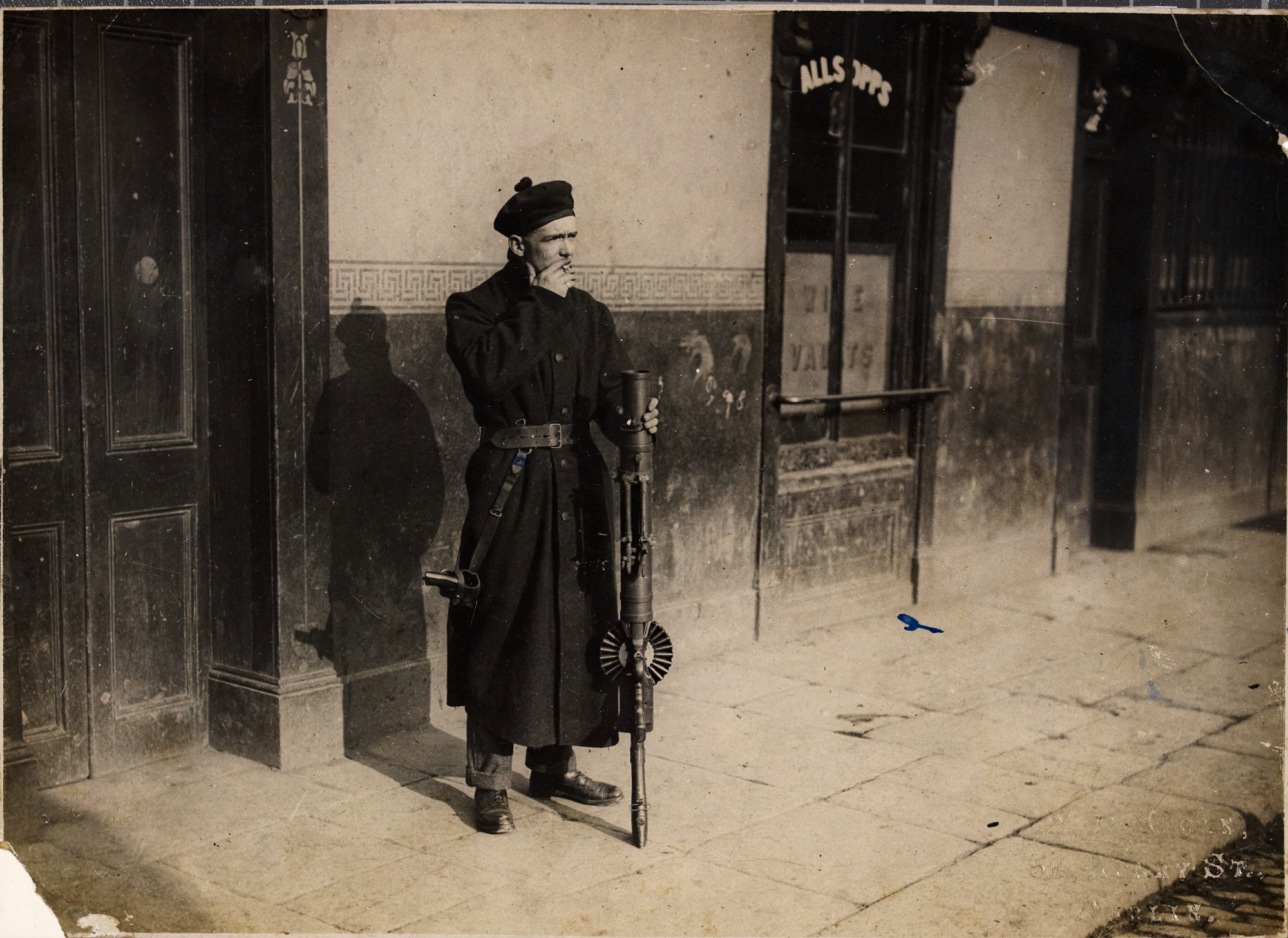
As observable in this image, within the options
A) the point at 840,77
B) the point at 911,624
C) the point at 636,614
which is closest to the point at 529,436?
the point at 636,614

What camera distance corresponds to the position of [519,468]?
3922 millimetres

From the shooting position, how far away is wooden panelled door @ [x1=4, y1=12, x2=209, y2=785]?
12.8 feet

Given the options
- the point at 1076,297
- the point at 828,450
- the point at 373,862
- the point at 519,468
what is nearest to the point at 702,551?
the point at 828,450

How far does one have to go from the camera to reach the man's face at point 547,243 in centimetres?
383

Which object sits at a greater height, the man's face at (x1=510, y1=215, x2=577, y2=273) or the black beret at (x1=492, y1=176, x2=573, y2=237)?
the black beret at (x1=492, y1=176, x2=573, y2=237)

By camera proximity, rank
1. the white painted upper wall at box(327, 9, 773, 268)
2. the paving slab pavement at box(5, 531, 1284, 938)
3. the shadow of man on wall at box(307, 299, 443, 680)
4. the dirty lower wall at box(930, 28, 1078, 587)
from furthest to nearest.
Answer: the dirty lower wall at box(930, 28, 1078, 587) < the shadow of man on wall at box(307, 299, 443, 680) < the white painted upper wall at box(327, 9, 773, 268) < the paving slab pavement at box(5, 531, 1284, 938)

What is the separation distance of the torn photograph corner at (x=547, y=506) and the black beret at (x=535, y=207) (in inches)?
1.0

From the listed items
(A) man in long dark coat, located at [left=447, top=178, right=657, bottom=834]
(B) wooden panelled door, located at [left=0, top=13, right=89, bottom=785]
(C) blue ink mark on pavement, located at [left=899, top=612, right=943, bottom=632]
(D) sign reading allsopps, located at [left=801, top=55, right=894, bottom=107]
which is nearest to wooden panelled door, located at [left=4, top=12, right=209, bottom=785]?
(B) wooden panelled door, located at [left=0, top=13, right=89, bottom=785]

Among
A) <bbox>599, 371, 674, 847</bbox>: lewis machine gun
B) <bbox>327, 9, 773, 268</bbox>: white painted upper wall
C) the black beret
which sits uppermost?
<bbox>327, 9, 773, 268</bbox>: white painted upper wall

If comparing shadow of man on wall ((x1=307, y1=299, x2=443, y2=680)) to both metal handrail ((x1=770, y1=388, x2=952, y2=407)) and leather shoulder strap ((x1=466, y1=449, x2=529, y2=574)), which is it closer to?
leather shoulder strap ((x1=466, y1=449, x2=529, y2=574))

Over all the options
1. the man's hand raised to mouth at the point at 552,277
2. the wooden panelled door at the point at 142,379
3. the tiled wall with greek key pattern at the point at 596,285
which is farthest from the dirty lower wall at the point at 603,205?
the man's hand raised to mouth at the point at 552,277

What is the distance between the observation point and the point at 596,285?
16.7 ft

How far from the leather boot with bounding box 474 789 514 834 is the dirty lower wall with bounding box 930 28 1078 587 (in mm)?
3190

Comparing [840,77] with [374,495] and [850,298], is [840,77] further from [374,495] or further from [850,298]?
[374,495]
